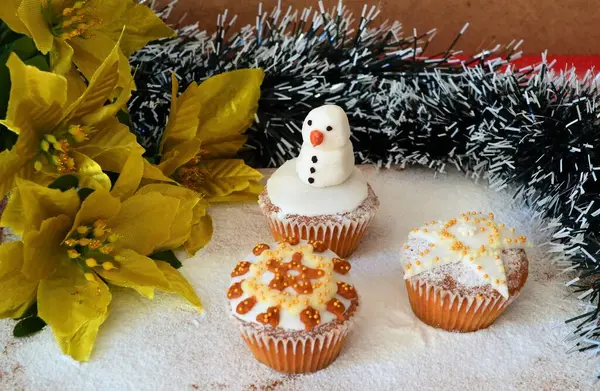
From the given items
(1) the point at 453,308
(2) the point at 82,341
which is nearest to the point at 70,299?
(2) the point at 82,341

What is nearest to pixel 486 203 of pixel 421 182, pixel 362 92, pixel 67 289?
pixel 421 182

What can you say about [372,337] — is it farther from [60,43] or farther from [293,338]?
[60,43]

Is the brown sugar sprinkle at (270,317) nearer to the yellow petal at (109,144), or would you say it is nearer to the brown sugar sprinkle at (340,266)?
the brown sugar sprinkle at (340,266)

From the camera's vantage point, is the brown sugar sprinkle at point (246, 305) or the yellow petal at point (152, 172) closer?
the brown sugar sprinkle at point (246, 305)

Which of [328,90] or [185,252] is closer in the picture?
[185,252]

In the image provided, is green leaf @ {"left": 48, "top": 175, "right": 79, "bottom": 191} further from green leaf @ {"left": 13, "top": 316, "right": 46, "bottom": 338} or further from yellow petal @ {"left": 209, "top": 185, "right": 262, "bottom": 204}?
yellow petal @ {"left": 209, "top": 185, "right": 262, "bottom": 204}

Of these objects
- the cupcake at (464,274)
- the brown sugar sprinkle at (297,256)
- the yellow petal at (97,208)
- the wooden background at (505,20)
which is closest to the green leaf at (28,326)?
the yellow petal at (97,208)

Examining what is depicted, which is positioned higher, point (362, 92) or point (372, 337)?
point (362, 92)
